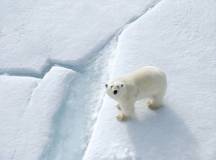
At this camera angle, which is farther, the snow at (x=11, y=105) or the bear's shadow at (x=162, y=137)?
the snow at (x=11, y=105)

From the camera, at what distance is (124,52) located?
72.4 inches

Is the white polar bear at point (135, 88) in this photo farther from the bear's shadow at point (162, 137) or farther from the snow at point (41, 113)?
the snow at point (41, 113)

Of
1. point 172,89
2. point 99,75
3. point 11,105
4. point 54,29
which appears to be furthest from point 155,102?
point 54,29

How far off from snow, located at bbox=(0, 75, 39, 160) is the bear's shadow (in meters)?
0.40

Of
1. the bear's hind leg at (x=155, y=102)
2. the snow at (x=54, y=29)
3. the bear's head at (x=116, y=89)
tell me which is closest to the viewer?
the bear's head at (x=116, y=89)

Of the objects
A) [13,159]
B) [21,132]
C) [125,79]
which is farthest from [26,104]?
[125,79]

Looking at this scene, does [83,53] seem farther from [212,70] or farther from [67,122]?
[212,70]

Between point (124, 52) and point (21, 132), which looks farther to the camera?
point (124, 52)

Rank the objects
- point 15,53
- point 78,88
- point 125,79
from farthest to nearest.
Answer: point 15,53 < point 78,88 < point 125,79

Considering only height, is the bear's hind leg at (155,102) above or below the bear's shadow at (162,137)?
above

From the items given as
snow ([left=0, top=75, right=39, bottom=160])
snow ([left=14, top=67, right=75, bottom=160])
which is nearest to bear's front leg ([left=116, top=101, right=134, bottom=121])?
snow ([left=14, top=67, right=75, bottom=160])

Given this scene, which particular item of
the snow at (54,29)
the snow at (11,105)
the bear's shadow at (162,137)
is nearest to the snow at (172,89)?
the bear's shadow at (162,137)

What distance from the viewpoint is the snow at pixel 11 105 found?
5.25ft

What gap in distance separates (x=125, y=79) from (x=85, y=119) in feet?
0.83
